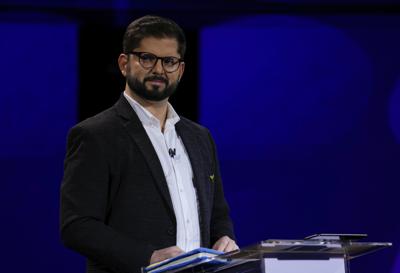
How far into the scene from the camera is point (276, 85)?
4238 millimetres

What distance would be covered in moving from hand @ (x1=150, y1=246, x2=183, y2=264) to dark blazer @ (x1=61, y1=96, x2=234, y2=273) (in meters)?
0.03

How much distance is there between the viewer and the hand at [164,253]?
220 centimetres

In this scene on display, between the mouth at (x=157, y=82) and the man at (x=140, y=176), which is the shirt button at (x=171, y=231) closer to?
the man at (x=140, y=176)

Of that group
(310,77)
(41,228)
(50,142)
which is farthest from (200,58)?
(41,228)

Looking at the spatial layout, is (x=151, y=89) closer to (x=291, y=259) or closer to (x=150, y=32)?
(x=150, y=32)

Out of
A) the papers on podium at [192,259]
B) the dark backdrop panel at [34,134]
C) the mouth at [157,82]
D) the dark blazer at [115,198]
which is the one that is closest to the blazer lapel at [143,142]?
the dark blazer at [115,198]

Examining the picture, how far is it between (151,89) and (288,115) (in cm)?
182

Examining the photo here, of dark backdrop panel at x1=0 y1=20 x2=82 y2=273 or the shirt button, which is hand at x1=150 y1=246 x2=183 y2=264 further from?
dark backdrop panel at x1=0 y1=20 x2=82 y2=273

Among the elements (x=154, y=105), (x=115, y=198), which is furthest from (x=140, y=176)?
(x=154, y=105)

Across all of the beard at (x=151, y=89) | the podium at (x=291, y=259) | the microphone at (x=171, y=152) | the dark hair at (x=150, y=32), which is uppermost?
the dark hair at (x=150, y=32)

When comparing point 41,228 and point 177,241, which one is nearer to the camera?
point 177,241

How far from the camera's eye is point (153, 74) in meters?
2.51

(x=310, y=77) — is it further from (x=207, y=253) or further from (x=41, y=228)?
(x=207, y=253)

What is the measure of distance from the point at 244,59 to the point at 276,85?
0.75ft
